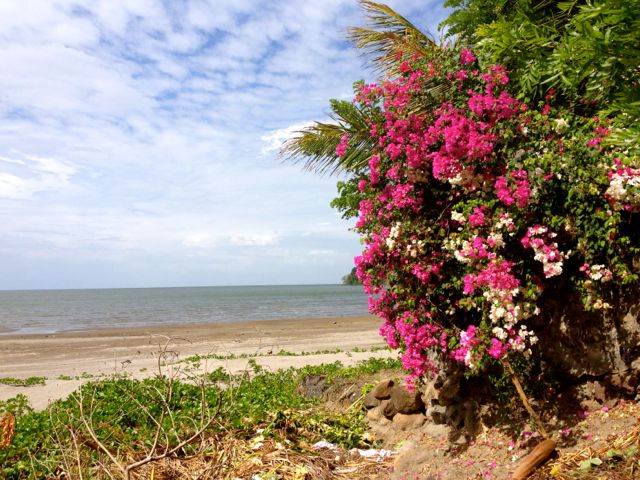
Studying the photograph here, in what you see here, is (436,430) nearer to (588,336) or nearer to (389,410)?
(389,410)

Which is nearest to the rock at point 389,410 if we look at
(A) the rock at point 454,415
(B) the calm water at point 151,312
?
(A) the rock at point 454,415

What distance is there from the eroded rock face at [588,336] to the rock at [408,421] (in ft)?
5.80

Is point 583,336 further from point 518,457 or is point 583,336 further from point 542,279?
point 518,457

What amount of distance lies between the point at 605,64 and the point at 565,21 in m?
4.00

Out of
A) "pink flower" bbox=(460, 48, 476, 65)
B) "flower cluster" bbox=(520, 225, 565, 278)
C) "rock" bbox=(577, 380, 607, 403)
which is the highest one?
"pink flower" bbox=(460, 48, 476, 65)

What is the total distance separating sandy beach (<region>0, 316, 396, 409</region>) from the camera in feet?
38.6

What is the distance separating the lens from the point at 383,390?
21.4 feet

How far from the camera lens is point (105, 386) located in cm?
753

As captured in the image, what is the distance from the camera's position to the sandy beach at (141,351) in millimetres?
11766

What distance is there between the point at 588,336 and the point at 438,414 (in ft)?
6.15

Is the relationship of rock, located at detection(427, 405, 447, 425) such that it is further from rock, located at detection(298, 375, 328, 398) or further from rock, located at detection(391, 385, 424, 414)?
rock, located at detection(298, 375, 328, 398)

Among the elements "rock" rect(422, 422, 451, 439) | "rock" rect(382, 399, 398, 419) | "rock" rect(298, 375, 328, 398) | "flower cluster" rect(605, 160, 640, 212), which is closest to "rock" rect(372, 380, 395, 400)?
"rock" rect(382, 399, 398, 419)

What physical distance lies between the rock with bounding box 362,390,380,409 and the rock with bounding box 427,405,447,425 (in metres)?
1.16

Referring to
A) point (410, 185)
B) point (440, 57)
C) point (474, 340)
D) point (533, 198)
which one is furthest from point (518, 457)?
point (440, 57)
